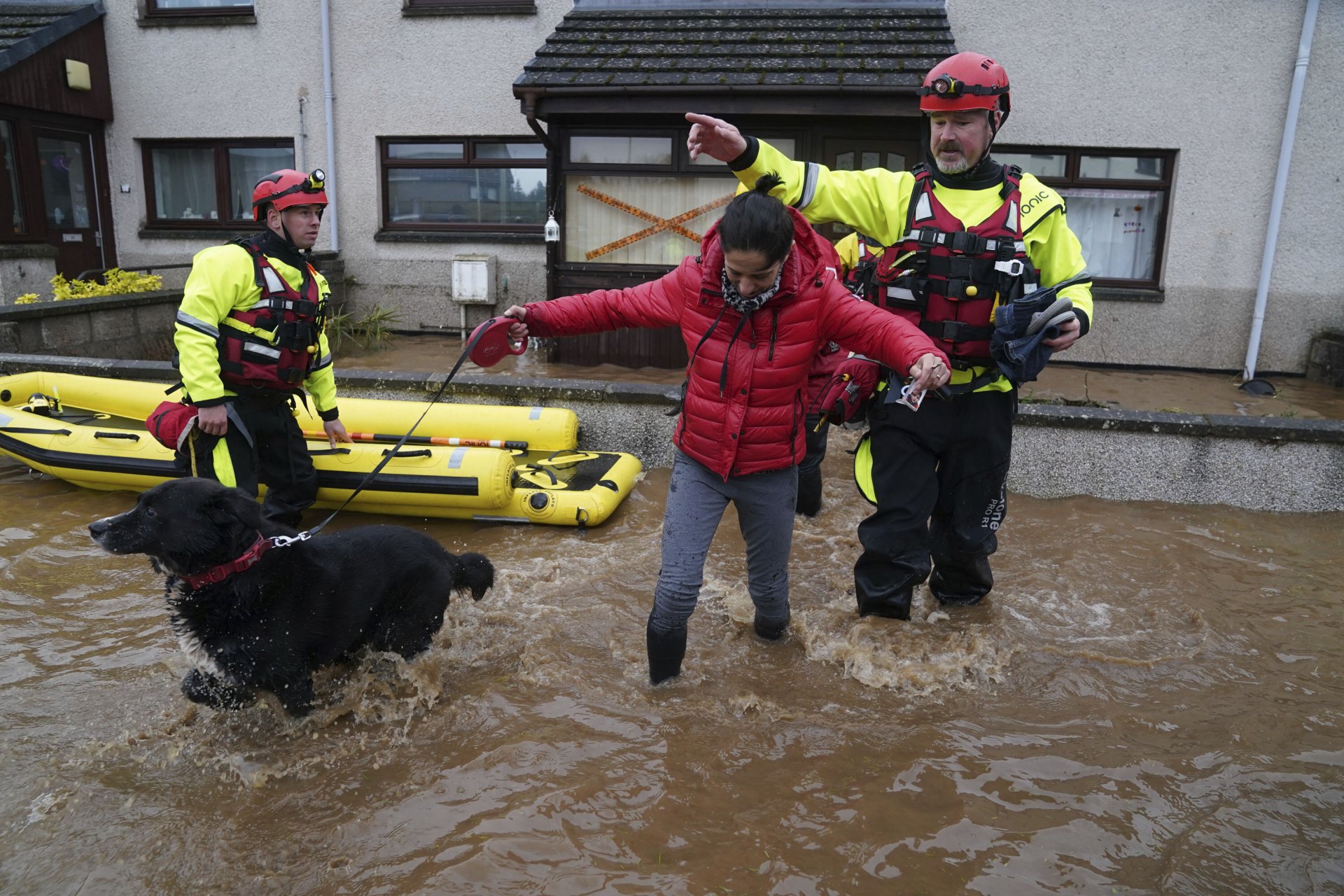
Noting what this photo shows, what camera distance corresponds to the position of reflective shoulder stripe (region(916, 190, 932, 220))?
4062 millimetres

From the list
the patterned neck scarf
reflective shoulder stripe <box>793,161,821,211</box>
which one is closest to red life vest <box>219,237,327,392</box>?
the patterned neck scarf

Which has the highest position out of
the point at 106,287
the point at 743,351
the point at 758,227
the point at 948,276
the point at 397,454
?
the point at 758,227

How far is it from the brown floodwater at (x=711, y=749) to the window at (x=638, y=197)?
19.5 feet

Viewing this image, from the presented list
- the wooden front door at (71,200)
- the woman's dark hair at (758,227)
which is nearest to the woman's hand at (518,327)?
the woman's dark hair at (758,227)

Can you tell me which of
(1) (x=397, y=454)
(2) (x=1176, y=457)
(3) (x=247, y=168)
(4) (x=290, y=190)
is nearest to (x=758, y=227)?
(4) (x=290, y=190)

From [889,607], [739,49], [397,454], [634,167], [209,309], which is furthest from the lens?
[634,167]

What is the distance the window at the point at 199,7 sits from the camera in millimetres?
12609

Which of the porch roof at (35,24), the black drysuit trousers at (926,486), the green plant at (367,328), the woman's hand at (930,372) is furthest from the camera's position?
Answer: the porch roof at (35,24)

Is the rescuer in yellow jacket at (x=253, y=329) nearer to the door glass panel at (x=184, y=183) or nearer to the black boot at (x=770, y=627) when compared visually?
the black boot at (x=770, y=627)

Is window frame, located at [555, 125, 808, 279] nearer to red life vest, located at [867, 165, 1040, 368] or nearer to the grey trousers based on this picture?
red life vest, located at [867, 165, 1040, 368]

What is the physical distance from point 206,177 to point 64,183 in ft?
6.25

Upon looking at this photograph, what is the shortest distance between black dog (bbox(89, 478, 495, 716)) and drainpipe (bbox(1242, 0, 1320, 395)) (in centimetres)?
993

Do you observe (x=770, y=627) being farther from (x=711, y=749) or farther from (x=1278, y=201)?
(x=1278, y=201)

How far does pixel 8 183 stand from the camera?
12414 millimetres
